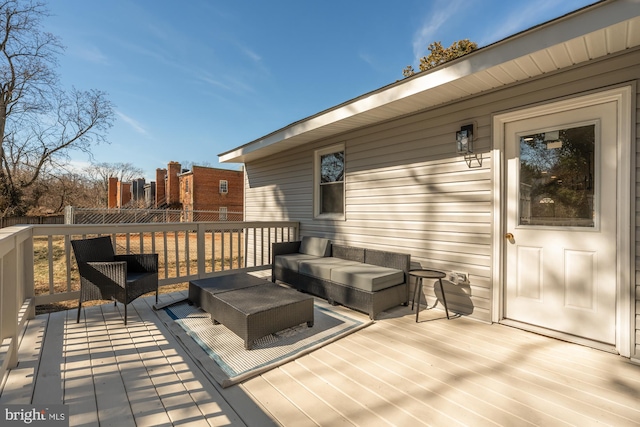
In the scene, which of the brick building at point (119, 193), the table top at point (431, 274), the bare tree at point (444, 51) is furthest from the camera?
the brick building at point (119, 193)

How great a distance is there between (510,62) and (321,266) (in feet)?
10.1

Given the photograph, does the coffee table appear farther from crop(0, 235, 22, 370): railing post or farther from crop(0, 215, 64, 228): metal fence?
crop(0, 215, 64, 228): metal fence

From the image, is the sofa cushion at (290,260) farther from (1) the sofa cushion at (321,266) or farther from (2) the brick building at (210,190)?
(2) the brick building at (210,190)

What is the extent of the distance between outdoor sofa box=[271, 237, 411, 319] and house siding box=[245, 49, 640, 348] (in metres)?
0.34

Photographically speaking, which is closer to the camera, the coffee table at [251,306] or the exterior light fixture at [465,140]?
the coffee table at [251,306]

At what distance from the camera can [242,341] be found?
2656 millimetres

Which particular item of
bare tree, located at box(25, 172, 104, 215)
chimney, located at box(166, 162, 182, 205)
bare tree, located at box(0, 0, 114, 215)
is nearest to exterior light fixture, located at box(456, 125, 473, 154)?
bare tree, located at box(0, 0, 114, 215)

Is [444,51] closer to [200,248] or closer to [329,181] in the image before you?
[329,181]

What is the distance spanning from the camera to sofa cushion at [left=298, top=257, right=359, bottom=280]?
388cm

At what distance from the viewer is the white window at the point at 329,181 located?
5164 millimetres

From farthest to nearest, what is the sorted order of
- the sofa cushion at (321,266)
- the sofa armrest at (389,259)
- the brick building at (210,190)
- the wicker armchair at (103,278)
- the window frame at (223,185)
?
the window frame at (223,185) < the brick building at (210,190) < the sofa cushion at (321,266) < the sofa armrest at (389,259) < the wicker armchair at (103,278)

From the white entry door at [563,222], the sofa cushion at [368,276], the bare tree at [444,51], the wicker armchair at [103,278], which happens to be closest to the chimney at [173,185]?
the bare tree at [444,51]

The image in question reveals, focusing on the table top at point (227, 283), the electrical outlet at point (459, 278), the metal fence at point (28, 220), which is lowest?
the table top at point (227, 283)

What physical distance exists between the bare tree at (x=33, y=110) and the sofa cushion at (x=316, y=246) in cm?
1325
